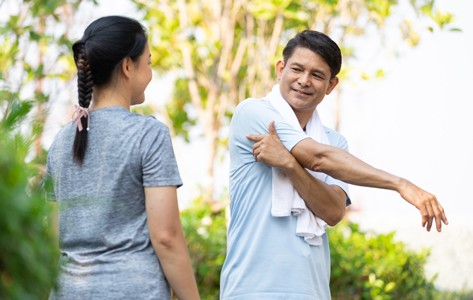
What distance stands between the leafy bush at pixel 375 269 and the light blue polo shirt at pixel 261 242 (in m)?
3.71

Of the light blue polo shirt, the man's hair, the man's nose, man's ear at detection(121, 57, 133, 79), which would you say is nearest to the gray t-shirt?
man's ear at detection(121, 57, 133, 79)

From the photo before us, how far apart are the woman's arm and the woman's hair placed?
0.30m

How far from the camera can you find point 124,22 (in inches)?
124

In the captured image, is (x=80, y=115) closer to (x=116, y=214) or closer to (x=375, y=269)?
(x=116, y=214)

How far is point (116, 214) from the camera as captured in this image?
3.03 metres

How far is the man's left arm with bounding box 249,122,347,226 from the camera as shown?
3.47 meters

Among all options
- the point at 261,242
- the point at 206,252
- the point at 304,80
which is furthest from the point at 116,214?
the point at 206,252

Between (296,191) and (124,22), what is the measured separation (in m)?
0.89

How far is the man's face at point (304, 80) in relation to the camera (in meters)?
3.68

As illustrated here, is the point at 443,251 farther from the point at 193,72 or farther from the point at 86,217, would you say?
the point at 86,217

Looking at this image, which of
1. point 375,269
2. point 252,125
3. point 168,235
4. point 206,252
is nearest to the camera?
point 168,235

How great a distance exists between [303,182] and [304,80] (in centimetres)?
41

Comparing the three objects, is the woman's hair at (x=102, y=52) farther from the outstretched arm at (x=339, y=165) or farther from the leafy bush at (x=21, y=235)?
the leafy bush at (x=21, y=235)

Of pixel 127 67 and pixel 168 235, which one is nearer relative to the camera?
pixel 168 235
